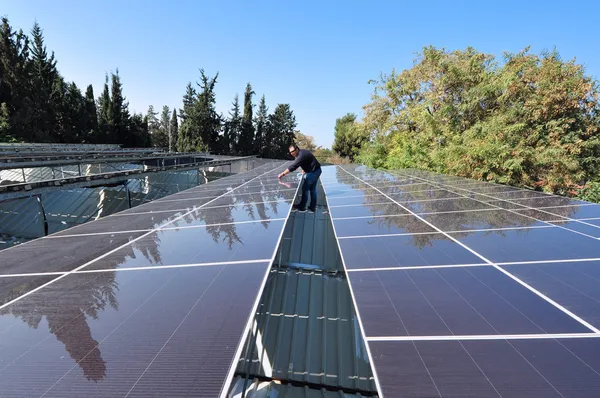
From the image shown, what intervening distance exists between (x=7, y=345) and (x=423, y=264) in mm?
3401

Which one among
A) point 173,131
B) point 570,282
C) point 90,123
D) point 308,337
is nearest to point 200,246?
point 308,337

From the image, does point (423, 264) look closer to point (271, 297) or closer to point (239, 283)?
point (239, 283)

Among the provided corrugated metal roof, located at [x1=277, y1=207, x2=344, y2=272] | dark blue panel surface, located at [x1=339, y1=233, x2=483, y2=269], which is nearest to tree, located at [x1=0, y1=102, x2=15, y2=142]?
corrugated metal roof, located at [x1=277, y1=207, x2=344, y2=272]

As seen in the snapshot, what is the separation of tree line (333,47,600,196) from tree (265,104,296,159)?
36.2 m

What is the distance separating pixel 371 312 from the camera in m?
2.28

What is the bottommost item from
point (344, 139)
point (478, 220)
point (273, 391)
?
point (273, 391)

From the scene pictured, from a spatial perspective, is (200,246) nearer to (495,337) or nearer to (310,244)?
(310,244)

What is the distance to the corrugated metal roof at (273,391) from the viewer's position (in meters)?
2.79

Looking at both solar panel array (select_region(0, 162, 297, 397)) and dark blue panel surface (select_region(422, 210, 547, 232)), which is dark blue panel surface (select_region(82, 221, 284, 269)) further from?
dark blue panel surface (select_region(422, 210, 547, 232))

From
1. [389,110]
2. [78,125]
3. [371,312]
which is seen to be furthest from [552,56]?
[78,125]

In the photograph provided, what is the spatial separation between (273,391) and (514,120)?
2012 centimetres

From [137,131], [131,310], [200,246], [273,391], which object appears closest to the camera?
[131,310]

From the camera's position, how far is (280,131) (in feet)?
196

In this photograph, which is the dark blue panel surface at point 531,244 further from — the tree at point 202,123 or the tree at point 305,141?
the tree at point 305,141
